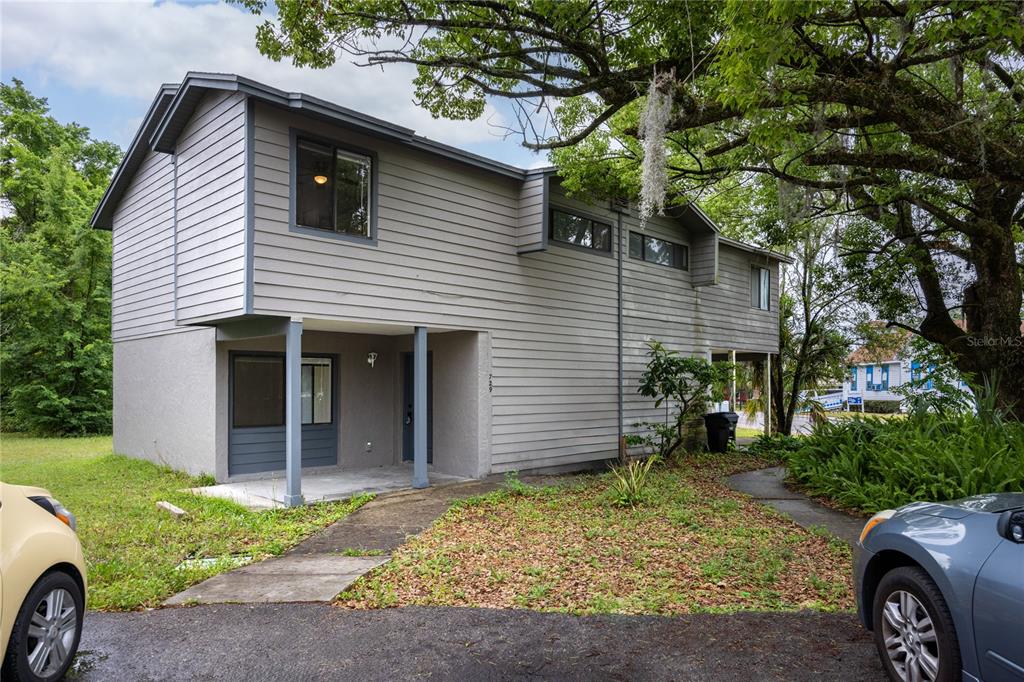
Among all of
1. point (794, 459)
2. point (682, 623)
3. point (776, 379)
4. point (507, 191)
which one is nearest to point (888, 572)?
point (682, 623)

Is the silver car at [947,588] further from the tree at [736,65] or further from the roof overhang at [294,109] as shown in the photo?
the roof overhang at [294,109]

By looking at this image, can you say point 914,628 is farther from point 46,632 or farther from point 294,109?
point 294,109

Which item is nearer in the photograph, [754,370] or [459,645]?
[459,645]

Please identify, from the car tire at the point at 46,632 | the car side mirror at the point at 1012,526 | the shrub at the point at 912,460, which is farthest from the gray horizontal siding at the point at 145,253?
the car side mirror at the point at 1012,526

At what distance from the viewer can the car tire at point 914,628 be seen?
111 inches

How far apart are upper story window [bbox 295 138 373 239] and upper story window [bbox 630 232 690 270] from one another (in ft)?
21.3

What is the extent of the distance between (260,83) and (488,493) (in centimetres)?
602

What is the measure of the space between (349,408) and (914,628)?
948cm

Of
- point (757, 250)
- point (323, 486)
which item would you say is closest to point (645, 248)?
point (757, 250)

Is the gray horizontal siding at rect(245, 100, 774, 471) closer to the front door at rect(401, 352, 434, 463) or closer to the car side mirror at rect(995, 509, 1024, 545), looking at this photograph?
the front door at rect(401, 352, 434, 463)

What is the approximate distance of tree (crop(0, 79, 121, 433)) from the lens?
1922 cm

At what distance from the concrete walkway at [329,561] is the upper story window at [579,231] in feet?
18.8

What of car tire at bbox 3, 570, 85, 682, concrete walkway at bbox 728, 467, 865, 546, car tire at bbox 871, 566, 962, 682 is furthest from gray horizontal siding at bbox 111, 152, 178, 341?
car tire at bbox 871, 566, 962, 682

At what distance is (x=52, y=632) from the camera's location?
3.26 meters
